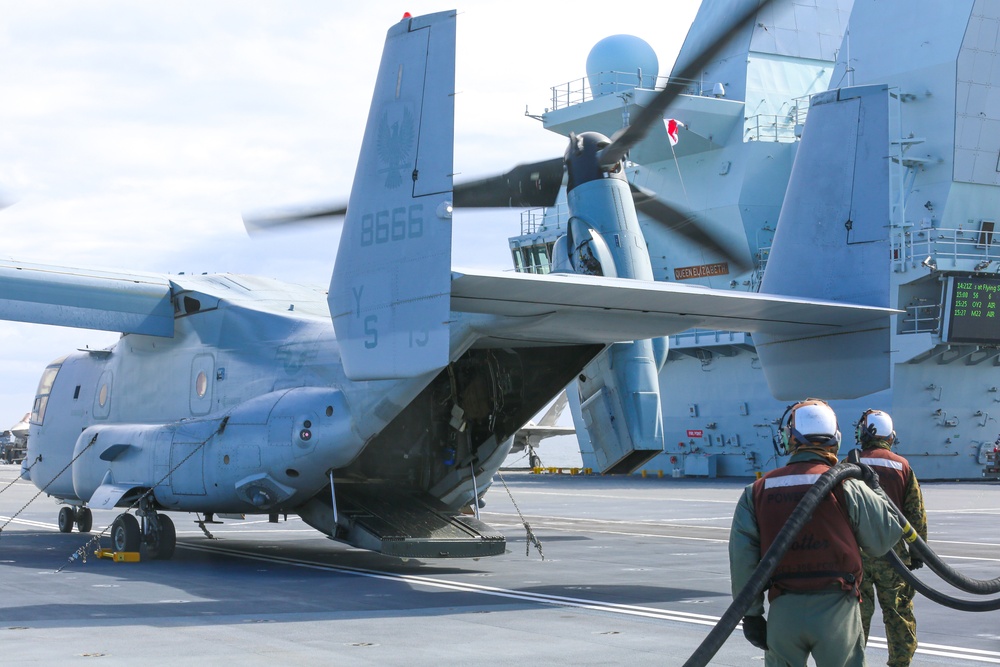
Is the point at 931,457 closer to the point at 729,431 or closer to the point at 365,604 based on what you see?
the point at 729,431

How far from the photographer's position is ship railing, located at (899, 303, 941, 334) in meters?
39.8

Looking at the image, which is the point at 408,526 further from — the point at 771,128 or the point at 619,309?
the point at 771,128

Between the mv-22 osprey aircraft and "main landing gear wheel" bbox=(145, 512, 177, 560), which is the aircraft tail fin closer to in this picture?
the mv-22 osprey aircraft

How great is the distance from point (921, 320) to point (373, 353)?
33.4 meters

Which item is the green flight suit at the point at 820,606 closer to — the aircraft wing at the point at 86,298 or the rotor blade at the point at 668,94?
the rotor blade at the point at 668,94

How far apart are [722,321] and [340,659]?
6.01 metres

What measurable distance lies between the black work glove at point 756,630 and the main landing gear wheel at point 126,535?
469 inches

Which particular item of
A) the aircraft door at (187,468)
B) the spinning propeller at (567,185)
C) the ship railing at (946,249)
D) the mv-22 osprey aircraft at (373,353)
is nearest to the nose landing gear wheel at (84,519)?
the mv-22 osprey aircraft at (373,353)

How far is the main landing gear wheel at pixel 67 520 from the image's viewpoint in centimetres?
2030

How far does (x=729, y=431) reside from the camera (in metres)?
46.2

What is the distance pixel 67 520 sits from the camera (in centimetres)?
2034

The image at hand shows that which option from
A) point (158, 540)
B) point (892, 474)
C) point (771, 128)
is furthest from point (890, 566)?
point (771, 128)

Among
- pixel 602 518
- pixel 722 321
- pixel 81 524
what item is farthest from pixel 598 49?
pixel 722 321

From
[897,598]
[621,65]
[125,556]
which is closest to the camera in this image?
[897,598]
